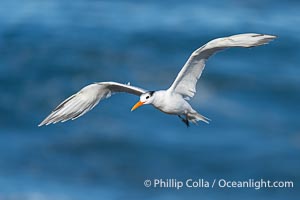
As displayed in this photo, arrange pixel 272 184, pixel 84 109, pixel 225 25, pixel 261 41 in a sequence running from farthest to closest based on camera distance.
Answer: pixel 225 25, pixel 272 184, pixel 84 109, pixel 261 41

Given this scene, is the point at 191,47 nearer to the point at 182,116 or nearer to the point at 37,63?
the point at 37,63

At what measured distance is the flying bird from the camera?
9922mm

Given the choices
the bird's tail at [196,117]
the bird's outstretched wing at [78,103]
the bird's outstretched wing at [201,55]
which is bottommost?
the bird's tail at [196,117]

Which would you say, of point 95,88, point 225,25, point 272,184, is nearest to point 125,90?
point 95,88

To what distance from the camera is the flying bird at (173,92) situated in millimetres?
9922

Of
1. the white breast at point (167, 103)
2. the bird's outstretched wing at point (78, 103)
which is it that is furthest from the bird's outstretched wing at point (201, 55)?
the bird's outstretched wing at point (78, 103)

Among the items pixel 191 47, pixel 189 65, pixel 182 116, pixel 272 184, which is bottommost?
pixel 272 184

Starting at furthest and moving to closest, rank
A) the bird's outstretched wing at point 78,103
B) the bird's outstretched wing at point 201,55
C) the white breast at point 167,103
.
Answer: the bird's outstretched wing at point 78,103, the white breast at point 167,103, the bird's outstretched wing at point 201,55

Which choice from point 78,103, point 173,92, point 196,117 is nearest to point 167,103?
point 173,92

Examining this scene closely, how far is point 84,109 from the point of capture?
10.5m

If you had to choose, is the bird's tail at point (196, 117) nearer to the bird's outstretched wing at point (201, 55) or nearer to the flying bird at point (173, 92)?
the flying bird at point (173, 92)

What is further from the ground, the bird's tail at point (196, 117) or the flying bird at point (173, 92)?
the flying bird at point (173, 92)

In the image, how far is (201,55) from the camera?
10133mm

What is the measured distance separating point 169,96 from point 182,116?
670 mm
